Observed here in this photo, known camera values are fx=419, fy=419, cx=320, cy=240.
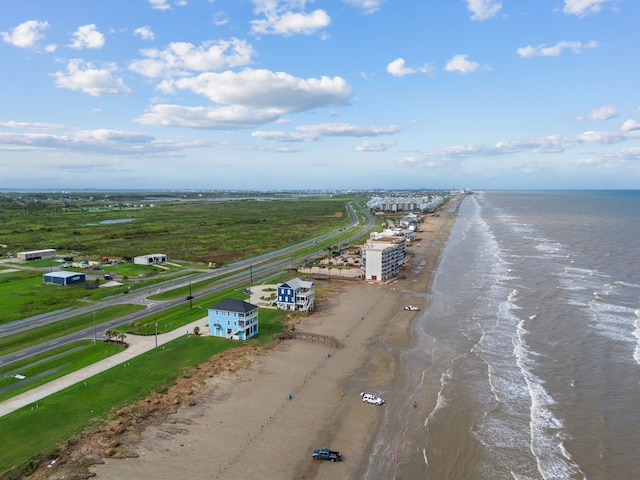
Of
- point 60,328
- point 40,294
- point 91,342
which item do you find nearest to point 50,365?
point 91,342

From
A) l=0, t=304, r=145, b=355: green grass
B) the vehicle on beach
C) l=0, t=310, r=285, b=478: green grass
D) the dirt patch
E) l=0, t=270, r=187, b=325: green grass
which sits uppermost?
l=0, t=270, r=187, b=325: green grass

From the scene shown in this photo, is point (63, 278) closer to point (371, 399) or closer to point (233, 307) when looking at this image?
point (233, 307)

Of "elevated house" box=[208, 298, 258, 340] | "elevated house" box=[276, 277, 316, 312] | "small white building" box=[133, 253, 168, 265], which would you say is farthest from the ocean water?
"small white building" box=[133, 253, 168, 265]

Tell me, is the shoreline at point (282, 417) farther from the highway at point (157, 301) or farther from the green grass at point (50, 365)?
the highway at point (157, 301)

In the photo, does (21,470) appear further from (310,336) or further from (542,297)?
(542,297)

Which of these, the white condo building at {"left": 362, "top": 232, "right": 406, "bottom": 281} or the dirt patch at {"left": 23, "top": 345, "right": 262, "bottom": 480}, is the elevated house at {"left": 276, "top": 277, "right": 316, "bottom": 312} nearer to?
the dirt patch at {"left": 23, "top": 345, "right": 262, "bottom": 480}

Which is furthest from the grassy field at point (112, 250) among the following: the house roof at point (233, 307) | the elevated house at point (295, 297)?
the elevated house at point (295, 297)
